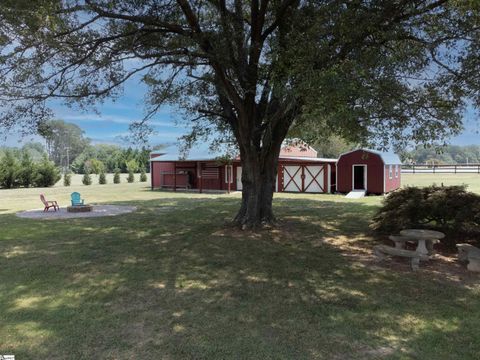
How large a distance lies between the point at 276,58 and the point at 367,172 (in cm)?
1728

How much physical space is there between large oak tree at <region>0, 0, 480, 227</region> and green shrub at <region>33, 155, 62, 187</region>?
2759cm

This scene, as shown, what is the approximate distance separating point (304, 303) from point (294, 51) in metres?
4.05

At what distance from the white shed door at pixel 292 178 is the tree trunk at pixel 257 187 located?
14.3m

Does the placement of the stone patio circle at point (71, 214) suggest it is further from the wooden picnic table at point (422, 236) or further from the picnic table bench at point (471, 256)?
the picnic table bench at point (471, 256)

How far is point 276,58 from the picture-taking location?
6980mm

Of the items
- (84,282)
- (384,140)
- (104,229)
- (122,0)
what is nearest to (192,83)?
(122,0)

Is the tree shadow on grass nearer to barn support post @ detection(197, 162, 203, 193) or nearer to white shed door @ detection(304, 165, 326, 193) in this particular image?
white shed door @ detection(304, 165, 326, 193)

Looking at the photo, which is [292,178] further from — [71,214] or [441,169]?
[441,169]

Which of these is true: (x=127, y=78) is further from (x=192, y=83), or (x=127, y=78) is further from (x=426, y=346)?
(x=426, y=346)

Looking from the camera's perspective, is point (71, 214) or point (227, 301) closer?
point (227, 301)

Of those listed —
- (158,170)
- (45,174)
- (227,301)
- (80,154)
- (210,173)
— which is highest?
(80,154)

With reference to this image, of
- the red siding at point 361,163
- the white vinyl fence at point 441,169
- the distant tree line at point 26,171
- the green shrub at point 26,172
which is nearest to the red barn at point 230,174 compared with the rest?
the red siding at point 361,163

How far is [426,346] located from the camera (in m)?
3.53

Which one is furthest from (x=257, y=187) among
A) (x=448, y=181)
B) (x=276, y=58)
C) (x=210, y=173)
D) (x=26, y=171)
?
(x=26, y=171)
